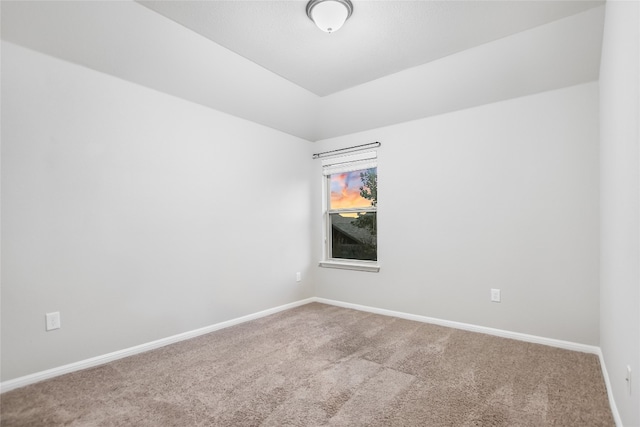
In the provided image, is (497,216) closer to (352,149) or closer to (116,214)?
(352,149)

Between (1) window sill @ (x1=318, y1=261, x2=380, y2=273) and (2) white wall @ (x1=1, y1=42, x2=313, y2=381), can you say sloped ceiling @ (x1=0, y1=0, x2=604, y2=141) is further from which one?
(1) window sill @ (x1=318, y1=261, x2=380, y2=273)

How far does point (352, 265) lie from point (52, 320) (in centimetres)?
296

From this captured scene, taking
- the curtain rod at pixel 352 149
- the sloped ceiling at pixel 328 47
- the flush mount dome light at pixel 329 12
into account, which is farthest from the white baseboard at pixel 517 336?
the flush mount dome light at pixel 329 12

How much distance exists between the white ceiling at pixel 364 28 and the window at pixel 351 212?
138cm

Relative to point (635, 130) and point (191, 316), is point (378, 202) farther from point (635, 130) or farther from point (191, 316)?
point (635, 130)

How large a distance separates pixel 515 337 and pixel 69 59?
434cm

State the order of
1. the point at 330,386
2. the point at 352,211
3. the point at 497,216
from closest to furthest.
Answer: the point at 330,386 < the point at 497,216 < the point at 352,211

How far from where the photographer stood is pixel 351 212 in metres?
4.33

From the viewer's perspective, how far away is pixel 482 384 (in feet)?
6.93

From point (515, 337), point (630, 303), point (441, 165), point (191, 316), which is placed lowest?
point (515, 337)

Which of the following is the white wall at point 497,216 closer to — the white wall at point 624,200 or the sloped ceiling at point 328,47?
the sloped ceiling at point 328,47

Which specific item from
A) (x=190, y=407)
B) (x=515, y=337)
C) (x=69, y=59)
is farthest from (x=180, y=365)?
(x=515, y=337)

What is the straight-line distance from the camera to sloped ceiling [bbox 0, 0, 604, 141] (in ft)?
7.09

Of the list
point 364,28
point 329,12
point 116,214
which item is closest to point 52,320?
point 116,214
